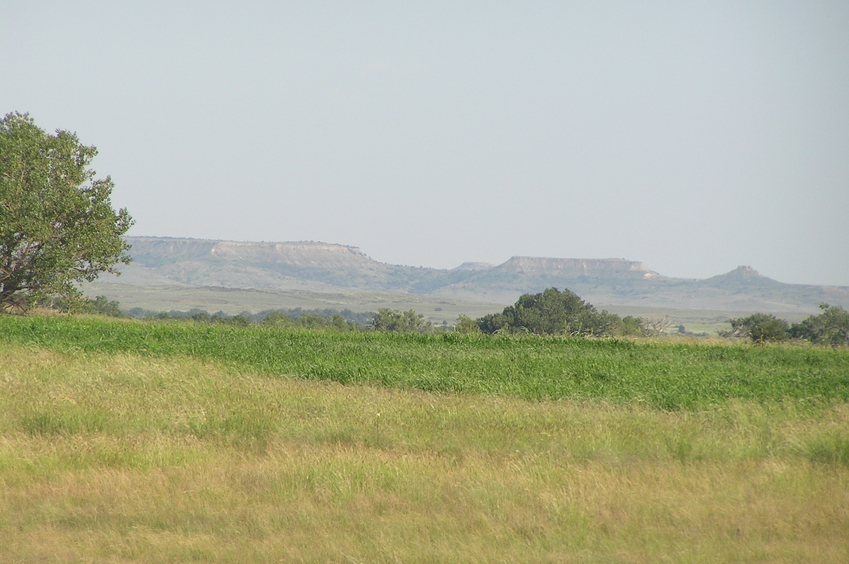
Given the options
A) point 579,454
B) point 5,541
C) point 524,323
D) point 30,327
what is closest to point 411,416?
point 579,454

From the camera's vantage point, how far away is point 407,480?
875 centimetres

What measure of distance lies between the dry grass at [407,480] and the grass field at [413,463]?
3 cm

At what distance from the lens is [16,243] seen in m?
28.5

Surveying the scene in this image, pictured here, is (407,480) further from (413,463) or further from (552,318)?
(552,318)

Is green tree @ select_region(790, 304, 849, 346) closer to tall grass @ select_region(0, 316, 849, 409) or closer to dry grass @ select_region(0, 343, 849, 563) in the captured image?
tall grass @ select_region(0, 316, 849, 409)

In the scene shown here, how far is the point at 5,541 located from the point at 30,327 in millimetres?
19352

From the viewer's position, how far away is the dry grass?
7.09 metres

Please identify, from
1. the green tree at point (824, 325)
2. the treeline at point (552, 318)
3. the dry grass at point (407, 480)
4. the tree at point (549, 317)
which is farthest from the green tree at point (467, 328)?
the green tree at point (824, 325)

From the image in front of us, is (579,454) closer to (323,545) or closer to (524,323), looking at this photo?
(323,545)

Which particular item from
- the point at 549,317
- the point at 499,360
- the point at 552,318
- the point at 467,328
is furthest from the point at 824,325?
the point at 499,360

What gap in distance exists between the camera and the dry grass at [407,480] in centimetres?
709

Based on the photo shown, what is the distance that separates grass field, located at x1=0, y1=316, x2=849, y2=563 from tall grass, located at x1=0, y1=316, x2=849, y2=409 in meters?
0.13

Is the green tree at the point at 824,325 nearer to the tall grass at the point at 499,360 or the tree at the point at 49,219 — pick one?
the tall grass at the point at 499,360

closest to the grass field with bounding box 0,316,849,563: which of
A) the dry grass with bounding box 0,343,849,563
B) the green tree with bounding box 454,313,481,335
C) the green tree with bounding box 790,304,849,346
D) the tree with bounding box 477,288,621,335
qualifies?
the dry grass with bounding box 0,343,849,563
